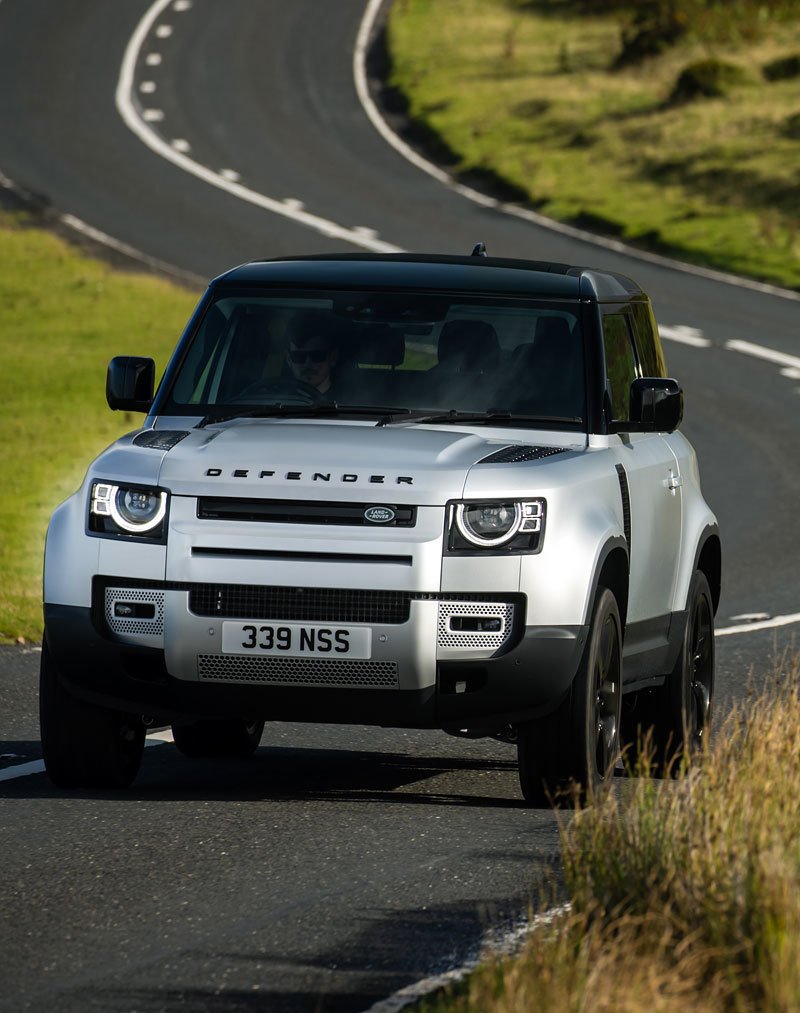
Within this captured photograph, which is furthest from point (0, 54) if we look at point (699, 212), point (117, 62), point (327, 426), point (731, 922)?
point (731, 922)

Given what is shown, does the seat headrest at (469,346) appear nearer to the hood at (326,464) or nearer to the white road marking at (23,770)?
the hood at (326,464)

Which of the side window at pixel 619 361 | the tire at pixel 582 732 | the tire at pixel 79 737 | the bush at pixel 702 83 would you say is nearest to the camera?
the tire at pixel 582 732

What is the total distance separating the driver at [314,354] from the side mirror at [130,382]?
0.60 meters

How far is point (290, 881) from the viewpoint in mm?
7117

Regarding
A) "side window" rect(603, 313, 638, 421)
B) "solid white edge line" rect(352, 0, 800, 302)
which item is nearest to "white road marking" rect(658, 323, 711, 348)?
"solid white edge line" rect(352, 0, 800, 302)

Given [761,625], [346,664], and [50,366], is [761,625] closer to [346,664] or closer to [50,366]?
[346,664]

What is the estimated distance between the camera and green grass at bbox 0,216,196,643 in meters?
18.6

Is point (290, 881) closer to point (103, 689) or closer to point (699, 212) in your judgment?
point (103, 689)

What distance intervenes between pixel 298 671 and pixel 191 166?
40792mm

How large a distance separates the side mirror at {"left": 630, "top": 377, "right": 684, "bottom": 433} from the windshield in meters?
0.24

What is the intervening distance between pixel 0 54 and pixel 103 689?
181 feet

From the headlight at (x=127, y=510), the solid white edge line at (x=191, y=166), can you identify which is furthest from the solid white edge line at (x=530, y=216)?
the headlight at (x=127, y=510)

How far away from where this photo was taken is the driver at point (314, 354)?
9164 millimetres

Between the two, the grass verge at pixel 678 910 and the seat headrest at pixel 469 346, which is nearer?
the grass verge at pixel 678 910
